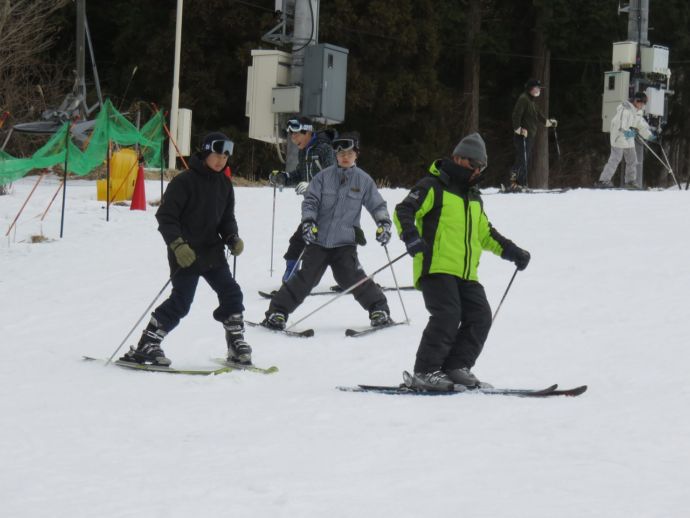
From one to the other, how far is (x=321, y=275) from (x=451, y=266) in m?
2.76

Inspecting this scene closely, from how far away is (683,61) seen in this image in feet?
93.7

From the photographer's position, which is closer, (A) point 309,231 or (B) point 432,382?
(B) point 432,382

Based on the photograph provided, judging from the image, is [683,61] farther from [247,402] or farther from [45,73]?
[247,402]

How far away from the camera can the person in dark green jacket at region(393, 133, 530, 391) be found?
22.7ft

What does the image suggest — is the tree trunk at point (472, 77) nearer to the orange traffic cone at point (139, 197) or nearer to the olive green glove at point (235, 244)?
the orange traffic cone at point (139, 197)

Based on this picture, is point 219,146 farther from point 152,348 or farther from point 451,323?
point 451,323

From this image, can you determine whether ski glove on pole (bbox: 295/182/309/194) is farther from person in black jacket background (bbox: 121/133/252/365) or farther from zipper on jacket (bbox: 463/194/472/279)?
zipper on jacket (bbox: 463/194/472/279)

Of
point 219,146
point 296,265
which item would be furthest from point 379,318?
point 219,146

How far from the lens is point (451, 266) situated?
Answer: 6.94 meters

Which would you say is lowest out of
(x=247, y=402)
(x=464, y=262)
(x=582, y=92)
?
(x=247, y=402)

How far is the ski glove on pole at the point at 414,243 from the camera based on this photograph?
6668mm

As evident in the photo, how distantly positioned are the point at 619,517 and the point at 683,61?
1012 inches

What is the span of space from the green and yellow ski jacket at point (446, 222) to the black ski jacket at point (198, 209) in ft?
4.80

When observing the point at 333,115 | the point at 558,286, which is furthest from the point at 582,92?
the point at 558,286
